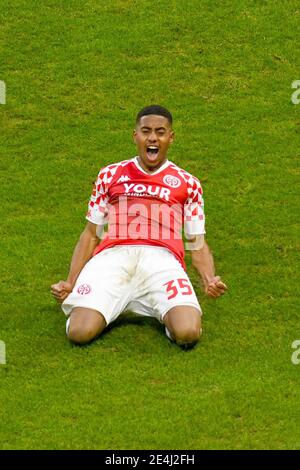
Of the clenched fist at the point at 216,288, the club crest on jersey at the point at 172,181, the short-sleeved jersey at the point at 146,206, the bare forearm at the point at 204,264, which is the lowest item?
the clenched fist at the point at 216,288

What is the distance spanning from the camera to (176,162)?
56.1 ft

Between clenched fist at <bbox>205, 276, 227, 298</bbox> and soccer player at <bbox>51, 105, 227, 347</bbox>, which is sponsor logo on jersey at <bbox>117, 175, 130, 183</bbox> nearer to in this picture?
soccer player at <bbox>51, 105, 227, 347</bbox>

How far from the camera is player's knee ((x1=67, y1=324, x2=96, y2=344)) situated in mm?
12383

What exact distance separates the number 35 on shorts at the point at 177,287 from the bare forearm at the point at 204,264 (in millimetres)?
235

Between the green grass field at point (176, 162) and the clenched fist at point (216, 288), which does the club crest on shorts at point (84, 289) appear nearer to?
the green grass field at point (176, 162)

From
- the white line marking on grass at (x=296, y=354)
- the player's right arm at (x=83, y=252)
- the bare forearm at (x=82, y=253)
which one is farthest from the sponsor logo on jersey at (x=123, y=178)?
the white line marking on grass at (x=296, y=354)

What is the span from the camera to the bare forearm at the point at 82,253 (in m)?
13.2

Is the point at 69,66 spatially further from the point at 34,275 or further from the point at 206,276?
the point at 206,276

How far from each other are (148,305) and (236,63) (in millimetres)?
7299

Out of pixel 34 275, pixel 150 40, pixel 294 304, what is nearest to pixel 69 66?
pixel 150 40

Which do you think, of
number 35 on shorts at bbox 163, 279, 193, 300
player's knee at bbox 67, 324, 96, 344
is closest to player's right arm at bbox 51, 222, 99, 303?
player's knee at bbox 67, 324, 96, 344

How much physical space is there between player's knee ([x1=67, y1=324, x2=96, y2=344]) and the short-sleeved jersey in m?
1.09

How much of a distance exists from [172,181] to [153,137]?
1.69ft

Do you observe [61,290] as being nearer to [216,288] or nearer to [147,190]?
[147,190]
